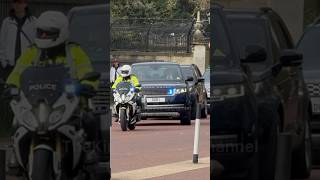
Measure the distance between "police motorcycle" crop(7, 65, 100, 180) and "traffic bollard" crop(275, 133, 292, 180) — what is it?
4.45 ft

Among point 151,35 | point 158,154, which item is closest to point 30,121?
point 158,154

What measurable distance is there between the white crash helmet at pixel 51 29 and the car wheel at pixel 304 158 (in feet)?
6.25

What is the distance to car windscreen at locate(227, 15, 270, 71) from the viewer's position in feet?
17.9

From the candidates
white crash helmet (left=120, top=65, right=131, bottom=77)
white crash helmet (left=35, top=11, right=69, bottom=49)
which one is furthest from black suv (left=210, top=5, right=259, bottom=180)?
white crash helmet (left=120, top=65, right=131, bottom=77)

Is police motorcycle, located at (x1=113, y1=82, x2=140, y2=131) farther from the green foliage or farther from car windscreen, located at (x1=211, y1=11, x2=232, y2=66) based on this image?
car windscreen, located at (x1=211, y1=11, x2=232, y2=66)

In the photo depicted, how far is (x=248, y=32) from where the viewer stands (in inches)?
215

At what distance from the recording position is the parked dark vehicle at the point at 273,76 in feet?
18.0

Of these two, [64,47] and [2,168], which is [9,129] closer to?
[2,168]

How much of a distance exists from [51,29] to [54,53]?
17 cm

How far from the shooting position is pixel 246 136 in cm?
554

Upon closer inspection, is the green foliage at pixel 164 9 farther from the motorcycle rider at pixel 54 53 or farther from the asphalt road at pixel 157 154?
the motorcycle rider at pixel 54 53

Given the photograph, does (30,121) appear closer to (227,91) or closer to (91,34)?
(91,34)

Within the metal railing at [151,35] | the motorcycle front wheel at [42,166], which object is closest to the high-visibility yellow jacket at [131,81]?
the metal railing at [151,35]

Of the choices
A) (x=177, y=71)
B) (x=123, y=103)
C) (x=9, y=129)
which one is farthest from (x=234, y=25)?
(x=177, y=71)
